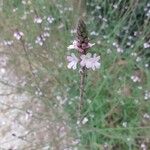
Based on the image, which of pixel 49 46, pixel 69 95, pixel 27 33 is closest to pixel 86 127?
pixel 69 95

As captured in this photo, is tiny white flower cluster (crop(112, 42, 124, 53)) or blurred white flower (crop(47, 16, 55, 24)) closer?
tiny white flower cluster (crop(112, 42, 124, 53))

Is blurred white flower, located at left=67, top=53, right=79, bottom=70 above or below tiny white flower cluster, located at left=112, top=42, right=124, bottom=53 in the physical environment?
below

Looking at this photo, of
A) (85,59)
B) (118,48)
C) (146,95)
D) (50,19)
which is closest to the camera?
(85,59)

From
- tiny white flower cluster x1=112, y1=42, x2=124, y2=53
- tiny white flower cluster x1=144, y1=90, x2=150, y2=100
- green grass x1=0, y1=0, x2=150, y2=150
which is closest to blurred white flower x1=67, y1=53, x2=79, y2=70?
green grass x1=0, y1=0, x2=150, y2=150

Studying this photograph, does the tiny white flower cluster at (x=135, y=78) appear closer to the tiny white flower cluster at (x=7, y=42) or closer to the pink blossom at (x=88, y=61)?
the tiny white flower cluster at (x=7, y=42)

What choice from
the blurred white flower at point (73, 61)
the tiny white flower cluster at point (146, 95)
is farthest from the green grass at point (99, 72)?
the blurred white flower at point (73, 61)

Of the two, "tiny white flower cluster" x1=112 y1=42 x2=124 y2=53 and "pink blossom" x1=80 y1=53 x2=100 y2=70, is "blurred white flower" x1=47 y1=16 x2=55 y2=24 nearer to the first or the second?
"tiny white flower cluster" x1=112 y1=42 x2=124 y2=53

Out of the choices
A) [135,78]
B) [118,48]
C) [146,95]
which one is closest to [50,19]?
[118,48]

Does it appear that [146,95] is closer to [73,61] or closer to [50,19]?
[50,19]
